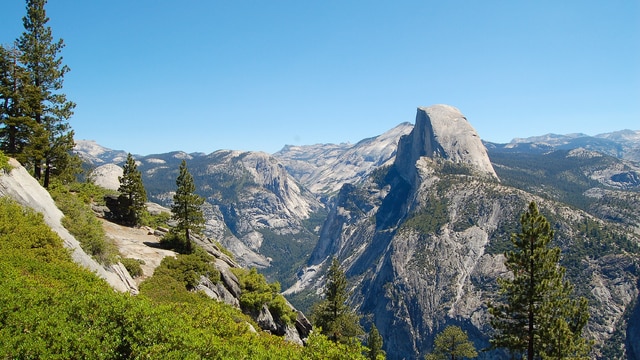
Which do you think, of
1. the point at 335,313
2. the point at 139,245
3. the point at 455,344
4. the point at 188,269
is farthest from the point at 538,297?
the point at 139,245

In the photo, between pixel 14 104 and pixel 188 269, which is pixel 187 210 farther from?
pixel 14 104

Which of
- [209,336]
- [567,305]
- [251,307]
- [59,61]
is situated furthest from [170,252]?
[567,305]

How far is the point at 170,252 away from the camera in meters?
36.4

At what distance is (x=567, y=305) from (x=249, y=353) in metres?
27.9

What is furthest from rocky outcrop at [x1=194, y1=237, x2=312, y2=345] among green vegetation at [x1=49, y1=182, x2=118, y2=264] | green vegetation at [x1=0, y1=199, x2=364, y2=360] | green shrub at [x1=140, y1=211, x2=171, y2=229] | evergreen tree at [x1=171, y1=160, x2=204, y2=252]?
green vegetation at [x1=0, y1=199, x2=364, y2=360]

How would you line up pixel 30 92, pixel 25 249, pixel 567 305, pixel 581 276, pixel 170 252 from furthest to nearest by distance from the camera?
pixel 581 276, pixel 170 252, pixel 30 92, pixel 567 305, pixel 25 249

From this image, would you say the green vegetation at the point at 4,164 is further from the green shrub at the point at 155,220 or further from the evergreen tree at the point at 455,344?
the evergreen tree at the point at 455,344

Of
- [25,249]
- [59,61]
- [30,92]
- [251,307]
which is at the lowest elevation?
[251,307]

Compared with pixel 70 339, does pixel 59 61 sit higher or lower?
higher

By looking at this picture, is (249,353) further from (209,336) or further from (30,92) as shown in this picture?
(30,92)

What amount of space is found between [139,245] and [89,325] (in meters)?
25.7

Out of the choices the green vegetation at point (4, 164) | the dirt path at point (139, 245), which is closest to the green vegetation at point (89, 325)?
the green vegetation at point (4, 164)

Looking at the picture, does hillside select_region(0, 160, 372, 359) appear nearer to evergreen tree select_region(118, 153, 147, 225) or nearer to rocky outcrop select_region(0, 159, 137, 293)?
rocky outcrop select_region(0, 159, 137, 293)

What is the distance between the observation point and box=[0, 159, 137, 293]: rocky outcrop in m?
21.5
